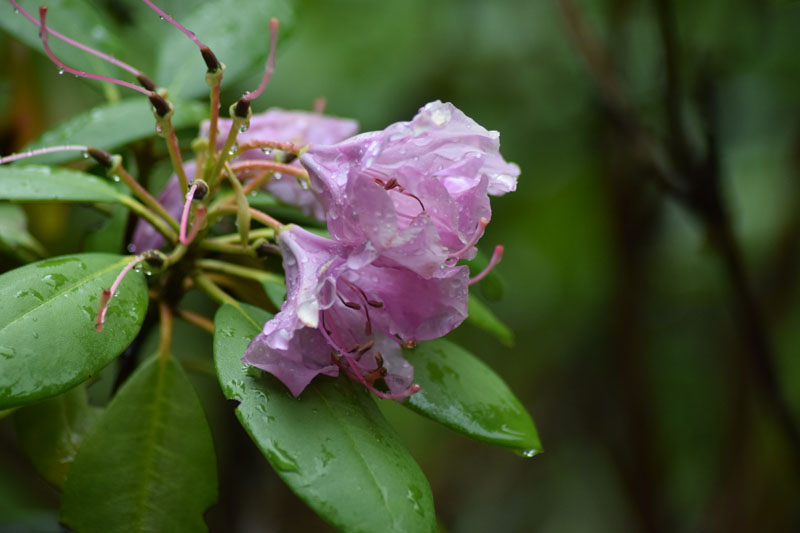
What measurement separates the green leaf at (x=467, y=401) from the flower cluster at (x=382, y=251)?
47 millimetres

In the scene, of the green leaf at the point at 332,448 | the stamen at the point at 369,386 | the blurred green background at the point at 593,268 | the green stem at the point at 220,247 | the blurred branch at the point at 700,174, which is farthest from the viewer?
the blurred green background at the point at 593,268

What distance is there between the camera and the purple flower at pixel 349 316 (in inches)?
26.1

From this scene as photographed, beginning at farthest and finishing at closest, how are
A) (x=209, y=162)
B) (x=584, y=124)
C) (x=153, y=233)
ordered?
1. (x=584, y=124)
2. (x=153, y=233)
3. (x=209, y=162)

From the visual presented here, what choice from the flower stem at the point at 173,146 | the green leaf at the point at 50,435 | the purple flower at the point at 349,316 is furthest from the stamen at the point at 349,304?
the green leaf at the point at 50,435

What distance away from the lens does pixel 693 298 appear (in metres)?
2.56

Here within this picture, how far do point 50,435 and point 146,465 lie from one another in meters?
0.17

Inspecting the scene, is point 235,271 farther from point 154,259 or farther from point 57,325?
point 57,325

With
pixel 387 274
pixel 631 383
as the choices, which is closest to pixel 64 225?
pixel 387 274

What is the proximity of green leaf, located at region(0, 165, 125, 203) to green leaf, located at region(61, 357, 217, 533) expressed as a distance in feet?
0.68

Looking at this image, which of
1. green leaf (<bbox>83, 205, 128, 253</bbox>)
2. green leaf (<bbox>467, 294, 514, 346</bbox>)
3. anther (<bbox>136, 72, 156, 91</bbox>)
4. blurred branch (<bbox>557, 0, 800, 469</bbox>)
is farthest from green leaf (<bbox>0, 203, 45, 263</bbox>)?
blurred branch (<bbox>557, 0, 800, 469</bbox>)

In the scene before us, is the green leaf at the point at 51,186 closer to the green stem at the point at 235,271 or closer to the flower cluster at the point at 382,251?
the green stem at the point at 235,271

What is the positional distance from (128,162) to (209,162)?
0.33m

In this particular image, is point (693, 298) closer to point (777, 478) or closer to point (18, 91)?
point (777, 478)

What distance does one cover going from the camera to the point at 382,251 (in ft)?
2.12
